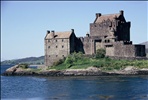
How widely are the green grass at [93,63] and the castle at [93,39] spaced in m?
4.00

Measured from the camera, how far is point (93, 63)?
86.0 metres

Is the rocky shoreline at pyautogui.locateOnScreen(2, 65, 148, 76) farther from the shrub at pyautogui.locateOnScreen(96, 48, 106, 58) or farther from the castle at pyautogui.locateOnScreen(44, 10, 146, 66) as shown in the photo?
the shrub at pyautogui.locateOnScreen(96, 48, 106, 58)

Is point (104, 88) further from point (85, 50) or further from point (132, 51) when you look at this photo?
point (85, 50)

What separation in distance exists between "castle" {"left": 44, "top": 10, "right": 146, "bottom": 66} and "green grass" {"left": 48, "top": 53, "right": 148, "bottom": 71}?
4.00m

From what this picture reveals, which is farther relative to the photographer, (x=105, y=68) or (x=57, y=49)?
(x=57, y=49)

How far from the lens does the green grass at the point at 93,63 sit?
81.4 m

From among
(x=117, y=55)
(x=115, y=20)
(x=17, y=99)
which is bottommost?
(x=17, y=99)

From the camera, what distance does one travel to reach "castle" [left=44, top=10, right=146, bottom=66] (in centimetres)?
9481

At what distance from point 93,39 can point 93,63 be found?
11477 mm

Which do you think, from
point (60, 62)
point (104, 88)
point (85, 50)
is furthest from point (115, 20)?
point (104, 88)

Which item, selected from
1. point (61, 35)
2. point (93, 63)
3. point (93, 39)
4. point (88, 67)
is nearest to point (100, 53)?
point (93, 63)

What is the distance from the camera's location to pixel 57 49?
9688cm

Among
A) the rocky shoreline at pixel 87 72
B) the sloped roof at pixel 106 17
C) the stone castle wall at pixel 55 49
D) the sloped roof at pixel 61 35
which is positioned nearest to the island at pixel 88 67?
the rocky shoreline at pixel 87 72

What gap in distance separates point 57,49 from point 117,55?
48.2ft
